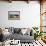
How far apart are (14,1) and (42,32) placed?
2314 millimetres

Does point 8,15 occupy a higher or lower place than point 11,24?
higher

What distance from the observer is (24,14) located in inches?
249

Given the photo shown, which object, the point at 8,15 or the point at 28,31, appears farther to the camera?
the point at 8,15

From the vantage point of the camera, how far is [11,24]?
630cm

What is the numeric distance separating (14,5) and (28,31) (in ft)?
5.88

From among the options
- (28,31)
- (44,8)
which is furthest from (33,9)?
(28,31)

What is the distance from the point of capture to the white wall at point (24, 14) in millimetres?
6258

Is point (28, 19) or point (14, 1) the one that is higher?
point (14, 1)

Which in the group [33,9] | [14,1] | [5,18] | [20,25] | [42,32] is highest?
[14,1]

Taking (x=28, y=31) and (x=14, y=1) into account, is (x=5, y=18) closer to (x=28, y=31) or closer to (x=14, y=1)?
(x=14, y=1)

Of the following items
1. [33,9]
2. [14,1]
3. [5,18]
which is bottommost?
[5,18]

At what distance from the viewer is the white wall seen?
20.5ft

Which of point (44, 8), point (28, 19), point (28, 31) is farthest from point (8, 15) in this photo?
point (44, 8)

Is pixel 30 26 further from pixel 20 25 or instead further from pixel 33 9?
pixel 33 9
